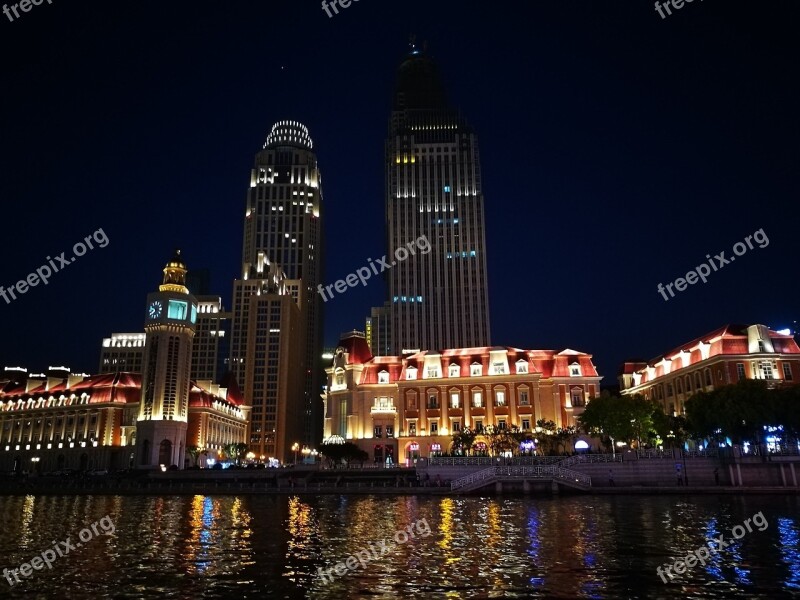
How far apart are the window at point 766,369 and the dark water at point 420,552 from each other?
40433 millimetres

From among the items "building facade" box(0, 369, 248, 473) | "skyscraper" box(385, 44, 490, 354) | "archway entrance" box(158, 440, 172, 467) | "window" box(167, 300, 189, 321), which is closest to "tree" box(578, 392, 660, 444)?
"archway entrance" box(158, 440, 172, 467)

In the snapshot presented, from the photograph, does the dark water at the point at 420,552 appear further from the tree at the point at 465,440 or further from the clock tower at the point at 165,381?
the clock tower at the point at 165,381

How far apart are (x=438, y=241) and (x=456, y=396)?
83.1 meters

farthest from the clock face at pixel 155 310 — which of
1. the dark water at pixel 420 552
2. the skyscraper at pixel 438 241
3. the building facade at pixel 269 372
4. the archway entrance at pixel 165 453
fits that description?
the dark water at pixel 420 552

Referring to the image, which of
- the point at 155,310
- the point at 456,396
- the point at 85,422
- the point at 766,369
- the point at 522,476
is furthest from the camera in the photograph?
the point at 85,422

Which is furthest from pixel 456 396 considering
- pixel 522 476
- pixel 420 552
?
pixel 420 552

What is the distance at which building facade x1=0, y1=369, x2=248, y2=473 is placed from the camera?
5571 inches

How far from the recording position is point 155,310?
134m

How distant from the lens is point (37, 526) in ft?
140

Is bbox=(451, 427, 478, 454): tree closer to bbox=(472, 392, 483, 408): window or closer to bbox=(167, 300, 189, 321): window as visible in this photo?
bbox=(472, 392, 483, 408): window

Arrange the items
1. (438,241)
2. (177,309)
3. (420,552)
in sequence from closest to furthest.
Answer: (420,552)
(177,309)
(438,241)

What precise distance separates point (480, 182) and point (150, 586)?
178921 mm

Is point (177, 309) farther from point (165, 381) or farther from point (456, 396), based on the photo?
point (456, 396)

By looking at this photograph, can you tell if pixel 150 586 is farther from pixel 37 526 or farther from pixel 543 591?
pixel 37 526
